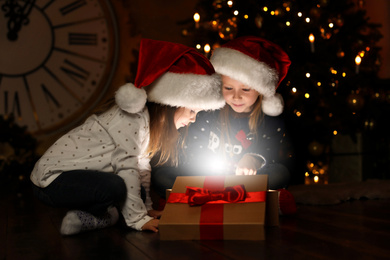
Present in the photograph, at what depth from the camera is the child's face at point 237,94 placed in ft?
5.26

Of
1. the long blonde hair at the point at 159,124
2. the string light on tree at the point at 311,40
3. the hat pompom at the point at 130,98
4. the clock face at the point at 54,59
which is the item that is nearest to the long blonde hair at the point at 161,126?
the long blonde hair at the point at 159,124

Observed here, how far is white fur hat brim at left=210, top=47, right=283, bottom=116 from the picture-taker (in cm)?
156

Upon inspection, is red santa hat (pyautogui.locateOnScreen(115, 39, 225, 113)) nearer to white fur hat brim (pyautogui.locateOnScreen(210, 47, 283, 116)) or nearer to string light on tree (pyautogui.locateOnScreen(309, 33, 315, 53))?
white fur hat brim (pyautogui.locateOnScreen(210, 47, 283, 116))

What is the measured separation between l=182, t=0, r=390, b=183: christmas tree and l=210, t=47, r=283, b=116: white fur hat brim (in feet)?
2.43

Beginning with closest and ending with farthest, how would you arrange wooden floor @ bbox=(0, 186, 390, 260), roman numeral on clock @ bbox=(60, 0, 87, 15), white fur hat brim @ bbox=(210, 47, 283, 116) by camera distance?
wooden floor @ bbox=(0, 186, 390, 260) → white fur hat brim @ bbox=(210, 47, 283, 116) → roman numeral on clock @ bbox=(60, 0, 87, 15)

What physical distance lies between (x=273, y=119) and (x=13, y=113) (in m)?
2.14

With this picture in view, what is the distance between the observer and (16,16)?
123 inches

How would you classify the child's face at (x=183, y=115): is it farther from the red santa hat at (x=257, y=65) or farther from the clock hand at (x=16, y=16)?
the clock hand at (x=16, y=16)

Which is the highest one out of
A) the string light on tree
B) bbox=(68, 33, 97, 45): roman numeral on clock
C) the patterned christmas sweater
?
bbox=(68, 33, 97, 45): roman numeral on clock

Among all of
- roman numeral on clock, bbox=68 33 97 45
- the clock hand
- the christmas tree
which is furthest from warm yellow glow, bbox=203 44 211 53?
the clock hand

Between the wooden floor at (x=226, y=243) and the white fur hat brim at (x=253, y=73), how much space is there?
0.43 m

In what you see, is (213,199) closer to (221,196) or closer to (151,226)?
(221,196)

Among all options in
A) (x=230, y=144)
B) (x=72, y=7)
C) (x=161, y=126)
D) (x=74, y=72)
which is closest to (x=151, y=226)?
(x=161, y=126)

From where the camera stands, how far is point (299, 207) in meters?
1.78
